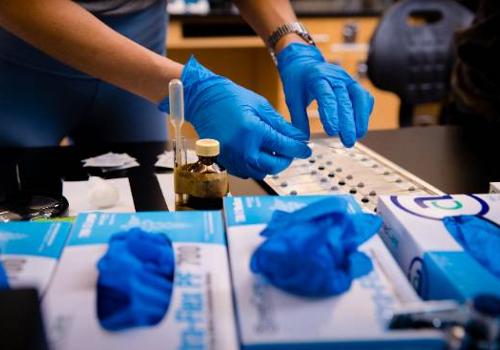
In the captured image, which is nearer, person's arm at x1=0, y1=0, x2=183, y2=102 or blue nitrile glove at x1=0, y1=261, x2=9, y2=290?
blue nitrile glove at x1=0, y1=261, x2=9, y2=290

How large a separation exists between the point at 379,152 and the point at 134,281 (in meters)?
0.78

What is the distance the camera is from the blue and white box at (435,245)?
46 cm

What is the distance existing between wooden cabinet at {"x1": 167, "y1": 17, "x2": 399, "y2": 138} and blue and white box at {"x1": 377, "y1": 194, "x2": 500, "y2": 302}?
2.14 metres

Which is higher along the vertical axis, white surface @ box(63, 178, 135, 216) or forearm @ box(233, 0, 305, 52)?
forearm @ box(233, 0, 305, 52)

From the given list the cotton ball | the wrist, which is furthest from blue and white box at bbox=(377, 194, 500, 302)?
the wrist

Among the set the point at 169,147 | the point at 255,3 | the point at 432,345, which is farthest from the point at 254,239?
the point at 255,3

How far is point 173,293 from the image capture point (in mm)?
445

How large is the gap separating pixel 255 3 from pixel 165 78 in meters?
0.41

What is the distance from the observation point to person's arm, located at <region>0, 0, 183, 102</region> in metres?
0.87

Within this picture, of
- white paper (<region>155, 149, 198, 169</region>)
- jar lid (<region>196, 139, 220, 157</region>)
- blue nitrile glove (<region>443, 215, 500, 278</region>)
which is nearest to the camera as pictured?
blue nitrile glove (<region>443, 215, 500, 278</region>)

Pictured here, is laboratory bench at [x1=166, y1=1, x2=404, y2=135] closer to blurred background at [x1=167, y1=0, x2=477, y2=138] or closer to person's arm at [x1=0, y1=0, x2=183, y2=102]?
blurred background at [x1=167, y1=0, x2=477, y2=138]

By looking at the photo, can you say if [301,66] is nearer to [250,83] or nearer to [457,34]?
[457,34]

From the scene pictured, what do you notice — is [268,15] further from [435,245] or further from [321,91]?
[435,245]

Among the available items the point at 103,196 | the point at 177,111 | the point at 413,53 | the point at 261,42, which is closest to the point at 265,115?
the point at 177,111
